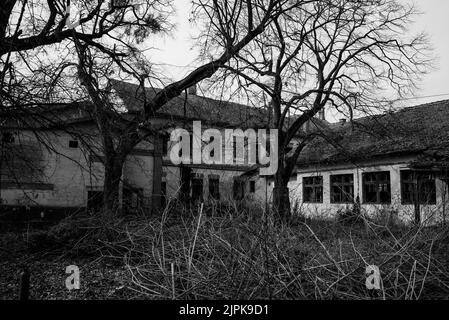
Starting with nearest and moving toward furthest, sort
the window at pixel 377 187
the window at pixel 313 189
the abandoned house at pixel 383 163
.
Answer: the abandoned house at pixel 383 163 < the window at pixel 377 187 < the window at pixel 313 189

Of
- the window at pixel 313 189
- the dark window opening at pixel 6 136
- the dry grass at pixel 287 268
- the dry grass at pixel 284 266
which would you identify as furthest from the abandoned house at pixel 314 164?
the dry grass at pixel 287 268

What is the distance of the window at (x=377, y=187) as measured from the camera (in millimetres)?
20406

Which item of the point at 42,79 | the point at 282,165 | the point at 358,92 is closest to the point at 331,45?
the point at 358,92

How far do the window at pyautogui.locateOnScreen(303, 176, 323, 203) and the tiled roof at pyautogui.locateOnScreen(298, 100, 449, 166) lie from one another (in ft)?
3.62

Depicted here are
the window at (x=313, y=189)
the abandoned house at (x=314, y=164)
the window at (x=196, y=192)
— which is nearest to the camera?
the window at (x=196, y=192)

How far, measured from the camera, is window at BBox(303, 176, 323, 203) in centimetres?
2464

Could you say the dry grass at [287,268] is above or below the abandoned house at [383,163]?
below

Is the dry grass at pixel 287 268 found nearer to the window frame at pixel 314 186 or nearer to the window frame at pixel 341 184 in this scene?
the window frame at pixel 341 184

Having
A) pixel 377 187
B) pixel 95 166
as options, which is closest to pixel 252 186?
pixel 377 187

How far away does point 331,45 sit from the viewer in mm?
20297
